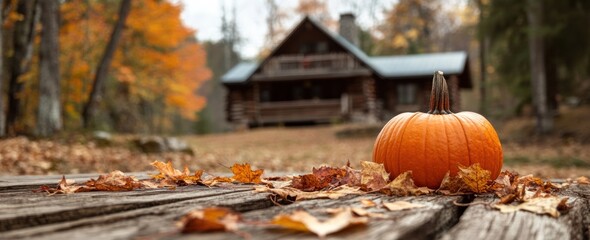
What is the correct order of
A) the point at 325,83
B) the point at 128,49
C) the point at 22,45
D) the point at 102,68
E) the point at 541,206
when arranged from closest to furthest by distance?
the point at 541,206, the point at 22,45, the point at 102,68, the point at 128,49, the point at 325,83

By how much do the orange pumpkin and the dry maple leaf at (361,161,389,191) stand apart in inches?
7.6

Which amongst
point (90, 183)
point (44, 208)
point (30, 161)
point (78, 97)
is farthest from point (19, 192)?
point (78, 97)

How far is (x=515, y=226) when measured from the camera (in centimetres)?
131

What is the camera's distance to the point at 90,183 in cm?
194

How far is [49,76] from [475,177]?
394 inches

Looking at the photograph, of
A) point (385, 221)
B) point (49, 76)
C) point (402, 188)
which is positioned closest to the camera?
point (385, 221)

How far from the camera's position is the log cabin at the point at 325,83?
78.9 feet

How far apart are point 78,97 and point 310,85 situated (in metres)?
12.8

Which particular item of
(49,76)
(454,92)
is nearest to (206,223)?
(49,76)

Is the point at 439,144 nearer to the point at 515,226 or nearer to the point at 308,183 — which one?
the point at 308,183

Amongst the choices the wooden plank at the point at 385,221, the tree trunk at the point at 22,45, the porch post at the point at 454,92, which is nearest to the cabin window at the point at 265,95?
the porch post at the point at 454,92

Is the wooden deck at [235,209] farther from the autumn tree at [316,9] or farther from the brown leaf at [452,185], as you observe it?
the autumn tree at [316,9]

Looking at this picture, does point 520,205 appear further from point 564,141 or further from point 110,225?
point 564,141

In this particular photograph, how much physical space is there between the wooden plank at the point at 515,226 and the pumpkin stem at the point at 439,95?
0.70m
